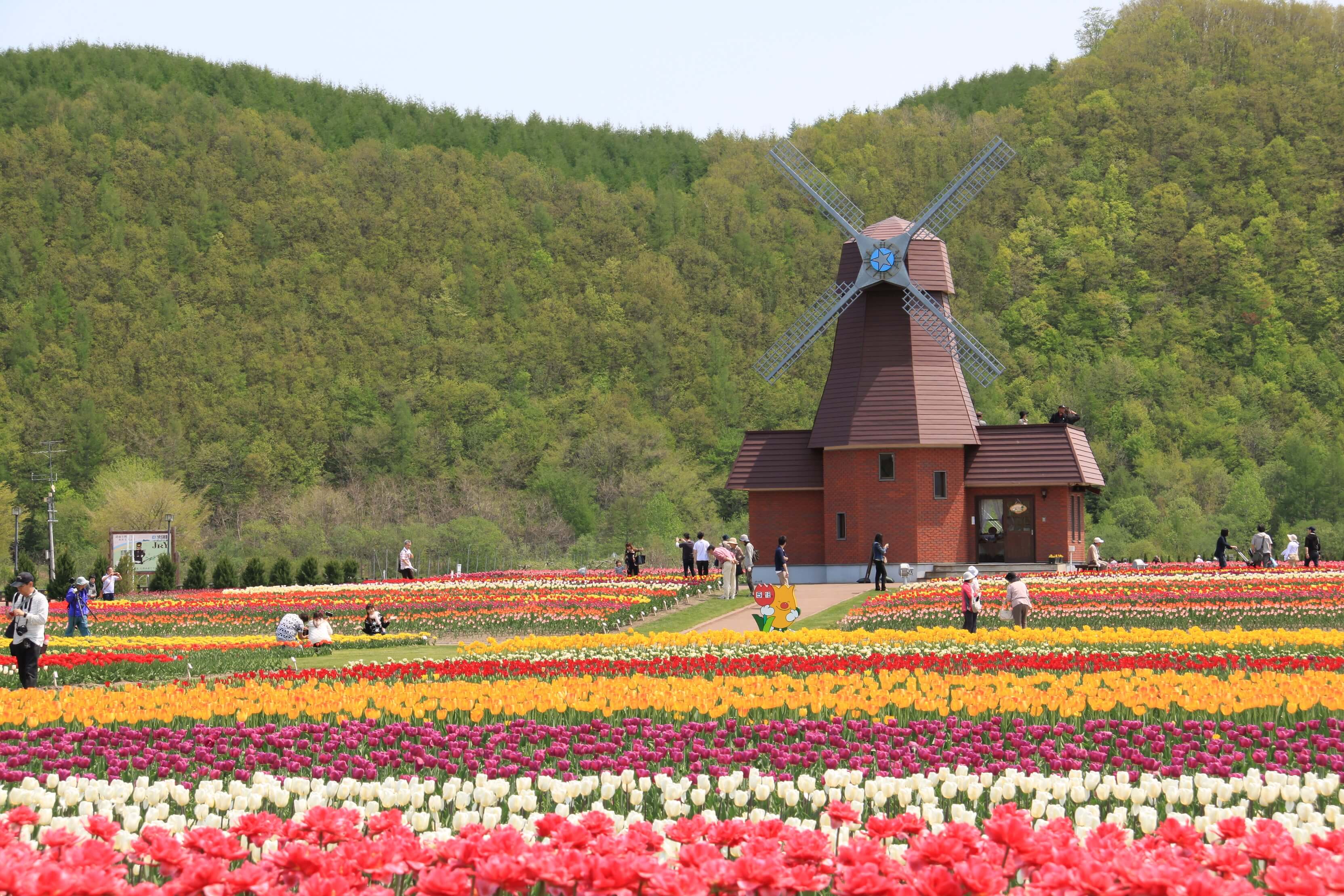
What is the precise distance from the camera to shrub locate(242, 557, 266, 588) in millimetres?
48969

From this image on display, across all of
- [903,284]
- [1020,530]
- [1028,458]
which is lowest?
[1020,530]

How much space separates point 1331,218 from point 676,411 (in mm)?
46815

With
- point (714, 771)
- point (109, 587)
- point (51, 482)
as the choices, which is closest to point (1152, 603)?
point (714, 771)

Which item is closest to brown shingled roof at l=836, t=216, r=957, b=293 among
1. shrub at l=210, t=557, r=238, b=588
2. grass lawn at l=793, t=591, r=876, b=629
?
grass lawn at l=793, t=591, r=876, b=629

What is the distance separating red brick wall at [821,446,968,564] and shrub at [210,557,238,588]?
18950 mm

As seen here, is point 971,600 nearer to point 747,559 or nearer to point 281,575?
point 747,559

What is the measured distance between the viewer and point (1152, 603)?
2606cm

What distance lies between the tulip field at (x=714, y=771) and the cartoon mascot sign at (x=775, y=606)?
3523 millimetres

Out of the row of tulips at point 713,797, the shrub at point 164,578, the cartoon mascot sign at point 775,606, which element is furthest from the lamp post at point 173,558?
the row of tulips at point 713,797

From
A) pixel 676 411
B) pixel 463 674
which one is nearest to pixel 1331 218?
pixel 676 411

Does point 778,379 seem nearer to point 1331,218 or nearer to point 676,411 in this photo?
point 676,411

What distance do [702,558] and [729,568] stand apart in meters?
7.02

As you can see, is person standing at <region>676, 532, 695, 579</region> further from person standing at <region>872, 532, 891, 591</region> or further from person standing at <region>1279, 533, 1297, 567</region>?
person standing at <region>1279, 533, 1297, 567</region>

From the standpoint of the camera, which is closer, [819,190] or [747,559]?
[747,559]
